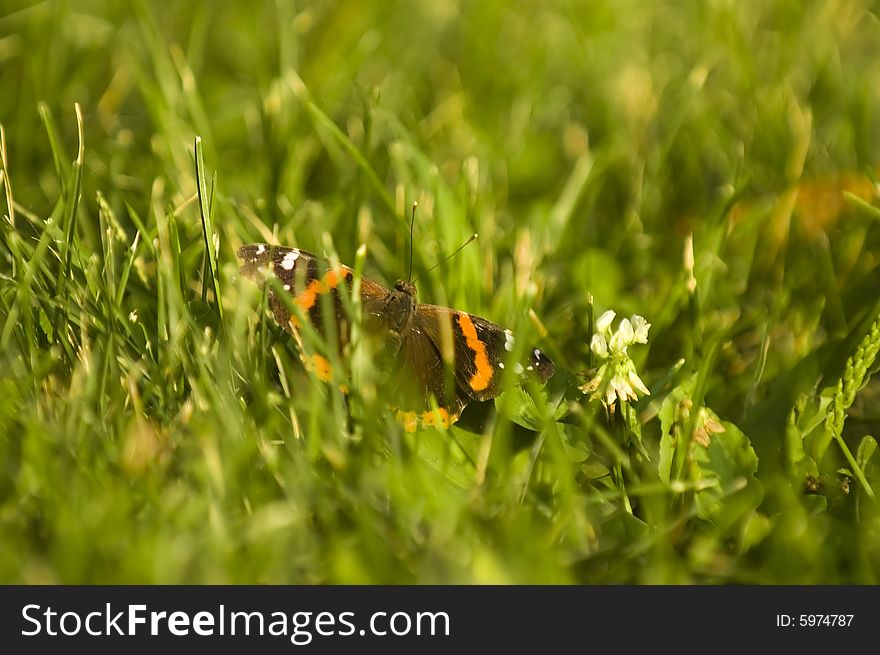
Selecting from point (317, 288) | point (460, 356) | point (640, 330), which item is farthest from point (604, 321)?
point (317, 288)

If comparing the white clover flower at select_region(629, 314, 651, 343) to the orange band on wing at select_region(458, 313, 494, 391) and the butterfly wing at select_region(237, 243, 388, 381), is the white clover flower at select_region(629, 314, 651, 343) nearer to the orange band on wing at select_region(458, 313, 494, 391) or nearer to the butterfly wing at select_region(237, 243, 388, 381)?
the orange band on wing at select_region(458, 313, 494, 391)

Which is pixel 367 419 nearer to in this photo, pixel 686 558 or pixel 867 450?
pixel 686 558

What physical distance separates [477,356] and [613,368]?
0.27 metres

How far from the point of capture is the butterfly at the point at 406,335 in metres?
1.82

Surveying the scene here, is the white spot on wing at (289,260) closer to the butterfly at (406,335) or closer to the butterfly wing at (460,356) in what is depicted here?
the butterfly at (406,335)

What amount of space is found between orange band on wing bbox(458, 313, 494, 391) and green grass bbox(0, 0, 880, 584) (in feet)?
0.27

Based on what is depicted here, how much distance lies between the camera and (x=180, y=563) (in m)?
1.42

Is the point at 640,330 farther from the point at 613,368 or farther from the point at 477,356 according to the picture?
the point at 477,356

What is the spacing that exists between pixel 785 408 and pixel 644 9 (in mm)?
2348

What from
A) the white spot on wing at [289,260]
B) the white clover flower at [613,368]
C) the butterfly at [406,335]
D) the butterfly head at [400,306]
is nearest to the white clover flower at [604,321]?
the white clover flower at [613,368]

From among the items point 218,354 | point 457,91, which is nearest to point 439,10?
point 457,91

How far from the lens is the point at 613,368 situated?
1.77 meters

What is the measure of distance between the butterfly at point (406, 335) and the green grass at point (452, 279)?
56 mm

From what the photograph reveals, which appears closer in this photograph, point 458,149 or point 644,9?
point 458,149
